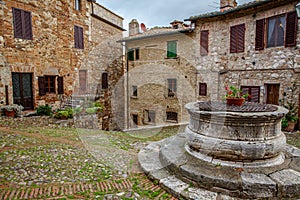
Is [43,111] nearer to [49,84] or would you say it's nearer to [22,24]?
[49,84]

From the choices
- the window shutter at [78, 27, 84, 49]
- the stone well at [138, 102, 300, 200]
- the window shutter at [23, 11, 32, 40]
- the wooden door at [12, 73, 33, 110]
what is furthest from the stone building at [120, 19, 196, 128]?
the stone well at [138, 102, 300, 200]

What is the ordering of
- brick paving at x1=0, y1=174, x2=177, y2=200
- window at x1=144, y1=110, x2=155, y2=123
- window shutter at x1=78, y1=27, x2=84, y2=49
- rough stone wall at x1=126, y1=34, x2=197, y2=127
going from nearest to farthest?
brick paving at x1=0, y1=174, x2=177, y2=200 → rough stone wall at x1=126, y1=34, x2=197, y2=127 → window shutter at x1=78, y1=27, x2=84, y2=49 → window at x1=144, y1=110, x2=155, y2=123

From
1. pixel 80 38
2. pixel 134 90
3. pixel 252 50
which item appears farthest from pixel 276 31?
pixel 80 38

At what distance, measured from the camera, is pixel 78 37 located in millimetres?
13211

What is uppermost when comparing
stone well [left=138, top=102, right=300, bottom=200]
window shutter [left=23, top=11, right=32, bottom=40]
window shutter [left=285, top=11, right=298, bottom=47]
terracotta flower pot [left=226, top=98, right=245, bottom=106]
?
window shutter [left=23, top=11, right=32, bottom=40]

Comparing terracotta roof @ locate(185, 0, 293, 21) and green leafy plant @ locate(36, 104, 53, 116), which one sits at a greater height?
terracotta roof @ locate(185, 0, 293, 21)

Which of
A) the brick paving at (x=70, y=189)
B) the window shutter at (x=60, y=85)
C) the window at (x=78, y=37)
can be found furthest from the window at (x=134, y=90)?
the brick paving at (x=70, y=189)

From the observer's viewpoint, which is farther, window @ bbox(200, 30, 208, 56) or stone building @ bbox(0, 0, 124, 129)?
window @ bbox(200, 30, 208, 56)

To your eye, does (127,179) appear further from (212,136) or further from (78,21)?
(78,21)

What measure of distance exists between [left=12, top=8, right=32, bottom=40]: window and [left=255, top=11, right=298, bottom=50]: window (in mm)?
12149

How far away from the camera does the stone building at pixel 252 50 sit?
8.43 m

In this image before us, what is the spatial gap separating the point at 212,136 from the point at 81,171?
108 inches

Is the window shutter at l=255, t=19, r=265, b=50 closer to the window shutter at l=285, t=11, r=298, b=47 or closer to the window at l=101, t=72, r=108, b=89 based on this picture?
the window shutter at l=285, t=11, r=298, b=47

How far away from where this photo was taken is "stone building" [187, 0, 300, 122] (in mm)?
8430
